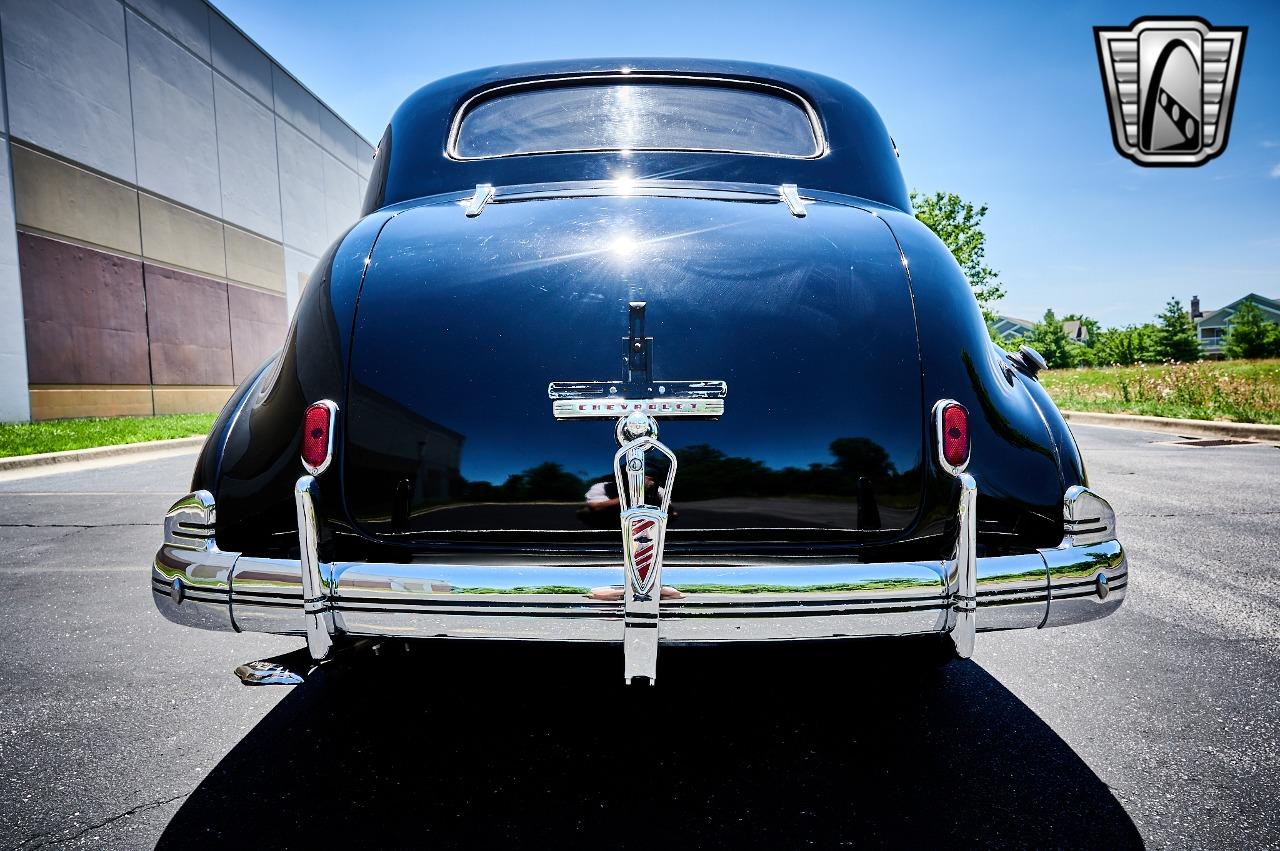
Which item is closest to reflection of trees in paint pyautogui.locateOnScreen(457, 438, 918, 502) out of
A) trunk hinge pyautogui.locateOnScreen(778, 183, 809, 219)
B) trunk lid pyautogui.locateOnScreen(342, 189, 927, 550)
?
trunk lid pyautogui.locateOnScreen(342, 189, 927, 550)

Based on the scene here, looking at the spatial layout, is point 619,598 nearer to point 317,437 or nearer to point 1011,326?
point 317,437

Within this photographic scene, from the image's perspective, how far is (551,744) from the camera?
209cm

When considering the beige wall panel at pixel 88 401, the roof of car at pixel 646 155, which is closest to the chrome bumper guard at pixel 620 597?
the roof of car at pixel 646 155

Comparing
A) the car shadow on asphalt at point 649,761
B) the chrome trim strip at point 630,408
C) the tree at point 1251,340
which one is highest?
the tree at point 1251,340

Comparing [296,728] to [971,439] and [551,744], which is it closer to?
[551,744]

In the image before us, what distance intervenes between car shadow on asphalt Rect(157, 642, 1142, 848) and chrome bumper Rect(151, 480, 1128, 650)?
15cm

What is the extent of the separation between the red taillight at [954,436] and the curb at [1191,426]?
33.2ft

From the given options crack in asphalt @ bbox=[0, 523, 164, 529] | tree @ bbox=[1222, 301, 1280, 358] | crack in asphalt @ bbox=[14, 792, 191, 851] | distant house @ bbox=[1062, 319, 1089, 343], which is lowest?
crack in asphalt @ bbox=[14, 792, 191, 851]

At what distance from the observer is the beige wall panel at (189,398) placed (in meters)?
15.5

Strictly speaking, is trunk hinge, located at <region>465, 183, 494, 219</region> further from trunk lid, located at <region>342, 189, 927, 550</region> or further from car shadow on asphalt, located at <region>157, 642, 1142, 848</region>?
car shadow on asphalt, located at <region>157, 642, 1142, 848</region>

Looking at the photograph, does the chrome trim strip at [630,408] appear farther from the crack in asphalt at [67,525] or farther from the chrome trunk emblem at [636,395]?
the crack in asphalt at [67,525]

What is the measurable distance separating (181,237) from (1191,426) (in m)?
19.1

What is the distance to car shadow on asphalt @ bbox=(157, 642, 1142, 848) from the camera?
1.69m

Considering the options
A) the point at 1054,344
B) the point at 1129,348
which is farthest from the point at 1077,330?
the point at 1129,348
